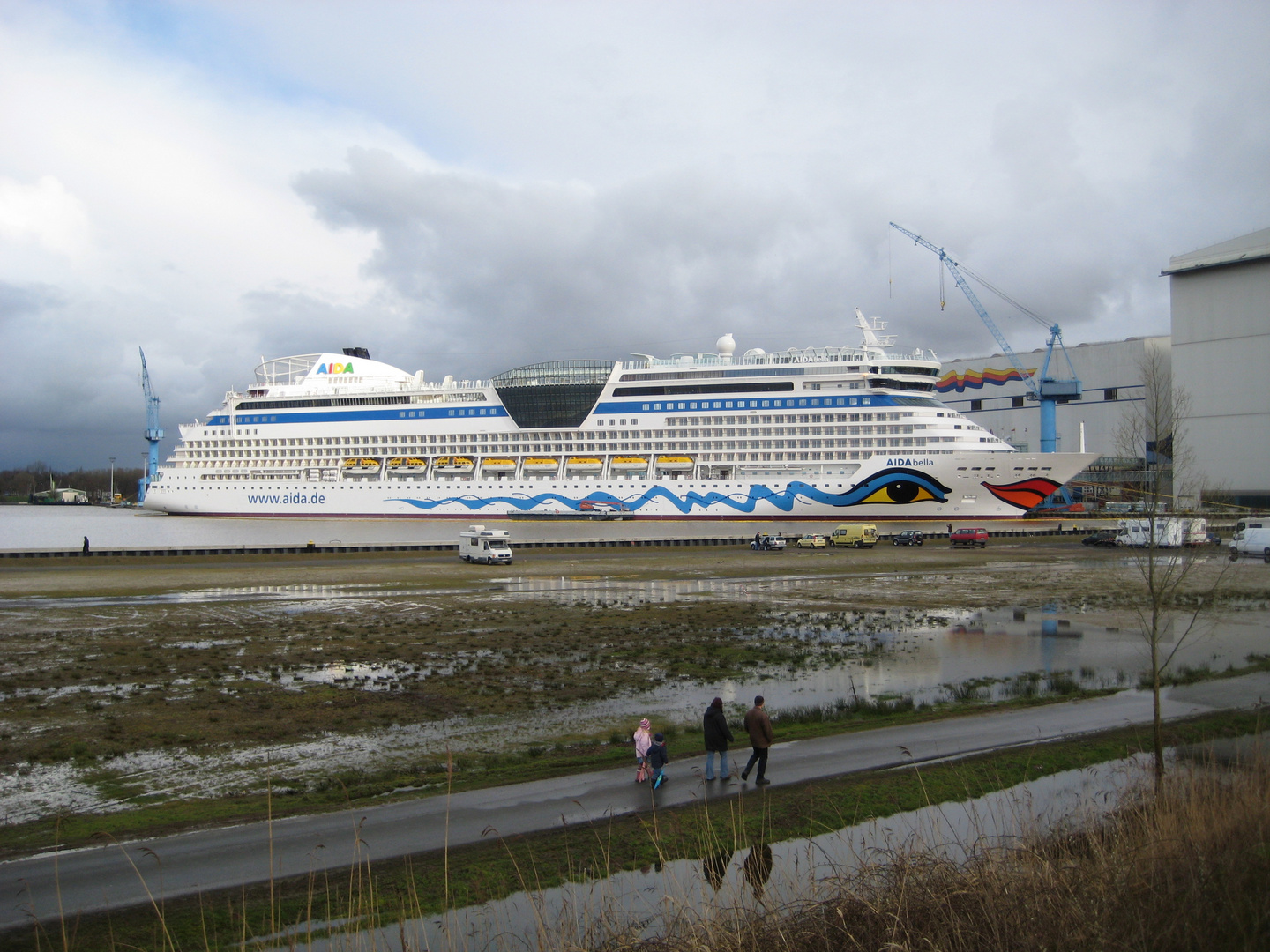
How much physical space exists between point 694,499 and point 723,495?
238 centimetres

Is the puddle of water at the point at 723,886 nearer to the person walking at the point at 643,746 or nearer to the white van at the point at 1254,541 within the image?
the person walking at the point at 643,746

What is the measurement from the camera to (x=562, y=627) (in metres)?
21.0

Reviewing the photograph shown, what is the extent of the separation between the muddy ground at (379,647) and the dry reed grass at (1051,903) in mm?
6051

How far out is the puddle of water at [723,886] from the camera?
18.3ft

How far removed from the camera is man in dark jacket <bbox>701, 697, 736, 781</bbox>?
9.20m

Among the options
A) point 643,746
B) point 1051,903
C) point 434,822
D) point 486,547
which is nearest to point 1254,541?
point 486,547

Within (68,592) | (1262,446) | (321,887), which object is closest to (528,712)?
(321,887)

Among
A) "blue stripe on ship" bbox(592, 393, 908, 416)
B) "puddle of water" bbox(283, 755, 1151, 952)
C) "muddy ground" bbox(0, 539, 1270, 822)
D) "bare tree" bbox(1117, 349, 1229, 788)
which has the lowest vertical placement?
"muddy ground" bbox(0, 539, 1270, 822)

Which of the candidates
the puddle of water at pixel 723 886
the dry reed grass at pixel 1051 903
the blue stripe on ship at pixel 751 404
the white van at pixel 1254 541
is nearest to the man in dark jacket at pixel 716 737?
the puddle of water at pixel 723 886

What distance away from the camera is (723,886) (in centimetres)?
652

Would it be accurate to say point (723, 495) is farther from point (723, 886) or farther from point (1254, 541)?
point (723, 886)

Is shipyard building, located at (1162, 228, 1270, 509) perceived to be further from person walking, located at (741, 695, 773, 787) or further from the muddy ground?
person walking, located at (741, 695, 773, 787)

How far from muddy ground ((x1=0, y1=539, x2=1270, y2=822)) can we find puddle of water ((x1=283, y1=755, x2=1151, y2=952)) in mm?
4777

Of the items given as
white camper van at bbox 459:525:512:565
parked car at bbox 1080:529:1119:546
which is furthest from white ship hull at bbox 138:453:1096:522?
white camper van at bbox 459:525:512:565
